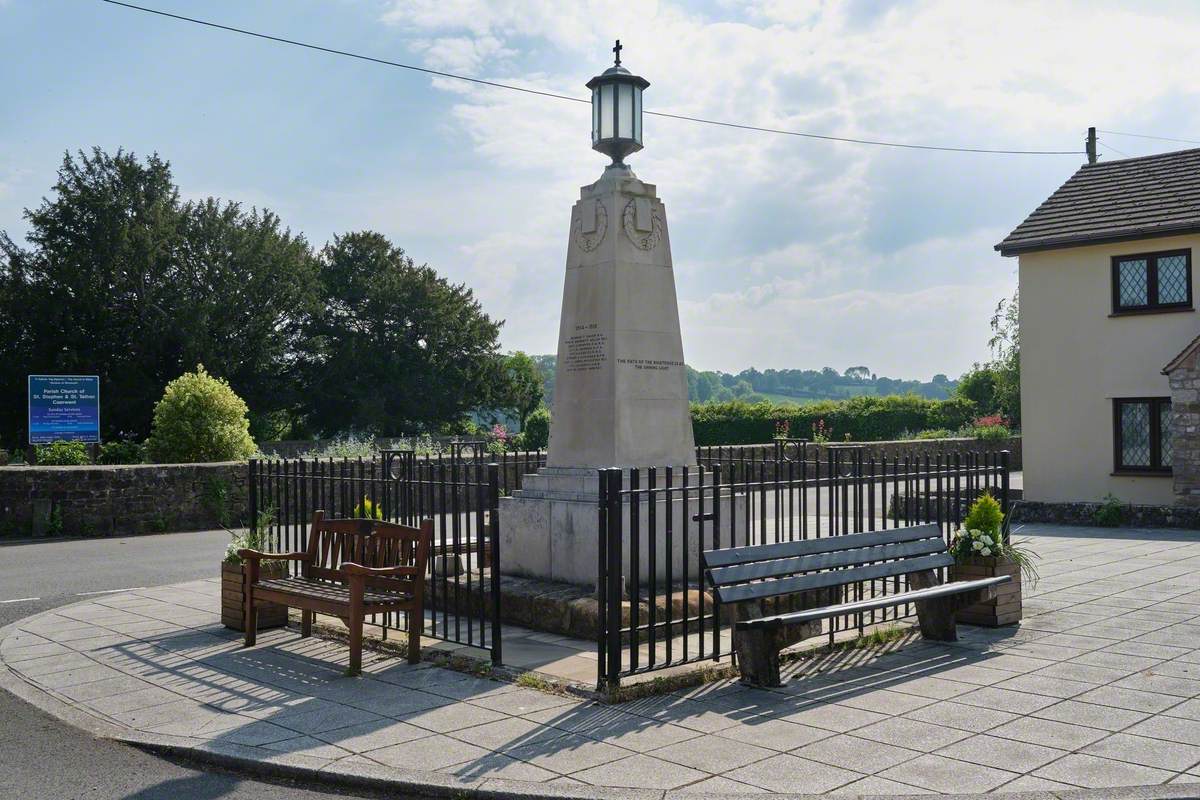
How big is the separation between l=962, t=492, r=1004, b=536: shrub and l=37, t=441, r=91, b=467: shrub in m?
19.8

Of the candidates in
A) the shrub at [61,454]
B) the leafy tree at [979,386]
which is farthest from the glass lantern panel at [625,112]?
the leafy tree at [979,386]

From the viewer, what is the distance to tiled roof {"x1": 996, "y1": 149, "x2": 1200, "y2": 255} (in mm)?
18781

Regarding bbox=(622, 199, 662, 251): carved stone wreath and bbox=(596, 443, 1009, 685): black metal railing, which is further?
bbox=(622, 199, 662, 251): carved stone wreath

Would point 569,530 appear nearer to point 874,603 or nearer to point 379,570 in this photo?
point 379,570

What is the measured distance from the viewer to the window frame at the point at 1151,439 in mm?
18688

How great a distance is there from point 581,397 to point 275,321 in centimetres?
4685

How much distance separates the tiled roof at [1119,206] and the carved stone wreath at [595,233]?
13.5 meters

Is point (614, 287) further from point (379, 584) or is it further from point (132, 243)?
point (132, 243)

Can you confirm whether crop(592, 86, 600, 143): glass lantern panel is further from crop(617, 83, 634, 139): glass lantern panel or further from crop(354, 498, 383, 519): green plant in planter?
crop(354, 498, 383, 519): green plant in planter

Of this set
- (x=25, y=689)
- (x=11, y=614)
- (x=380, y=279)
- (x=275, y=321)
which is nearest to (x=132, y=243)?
(x=275, y=321)

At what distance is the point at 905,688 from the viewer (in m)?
6.42

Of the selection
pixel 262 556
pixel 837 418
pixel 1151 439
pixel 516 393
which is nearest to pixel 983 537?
pixel 262 556

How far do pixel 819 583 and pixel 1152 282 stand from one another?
1533cm

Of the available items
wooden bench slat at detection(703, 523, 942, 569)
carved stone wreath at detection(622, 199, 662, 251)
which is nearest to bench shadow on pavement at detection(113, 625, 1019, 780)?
wooden bench slat at detection(703, 523, 942, 569)
